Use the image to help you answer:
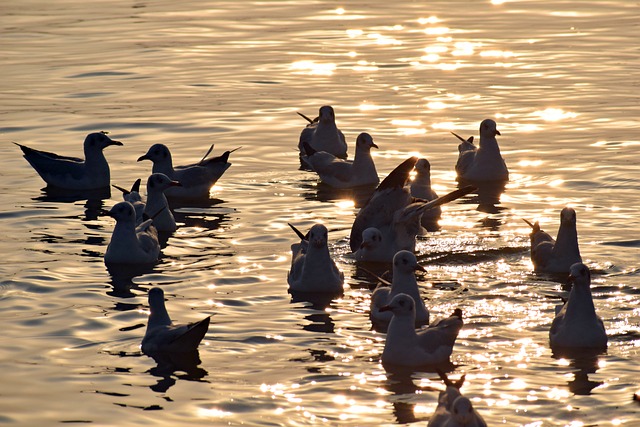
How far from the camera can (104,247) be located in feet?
61.4

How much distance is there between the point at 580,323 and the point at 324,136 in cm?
1136

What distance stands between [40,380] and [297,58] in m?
20.8

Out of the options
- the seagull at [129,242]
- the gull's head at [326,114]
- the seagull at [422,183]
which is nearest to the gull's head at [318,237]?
the seagull at [129,242]

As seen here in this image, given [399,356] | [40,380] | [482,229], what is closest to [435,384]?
[399,356]

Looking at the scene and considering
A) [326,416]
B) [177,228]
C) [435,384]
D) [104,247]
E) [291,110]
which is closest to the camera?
[326,416]

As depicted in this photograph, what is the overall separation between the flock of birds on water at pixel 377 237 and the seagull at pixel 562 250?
1cm

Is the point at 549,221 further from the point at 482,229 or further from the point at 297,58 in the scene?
the point at 297,58

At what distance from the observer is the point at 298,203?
69.7ft

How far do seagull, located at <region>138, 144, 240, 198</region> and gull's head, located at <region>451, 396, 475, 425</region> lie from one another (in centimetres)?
1172

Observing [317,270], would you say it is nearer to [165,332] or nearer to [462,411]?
[165,332]

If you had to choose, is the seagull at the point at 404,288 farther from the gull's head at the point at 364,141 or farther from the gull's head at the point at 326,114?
the gull's head at the point at 326,114

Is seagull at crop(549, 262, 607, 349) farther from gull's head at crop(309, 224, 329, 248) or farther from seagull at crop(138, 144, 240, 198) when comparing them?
seagull at crop(138, 144, 240, 198)

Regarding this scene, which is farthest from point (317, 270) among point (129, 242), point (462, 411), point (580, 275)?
point (462, 411)

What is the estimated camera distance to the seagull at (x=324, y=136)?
24530mm
